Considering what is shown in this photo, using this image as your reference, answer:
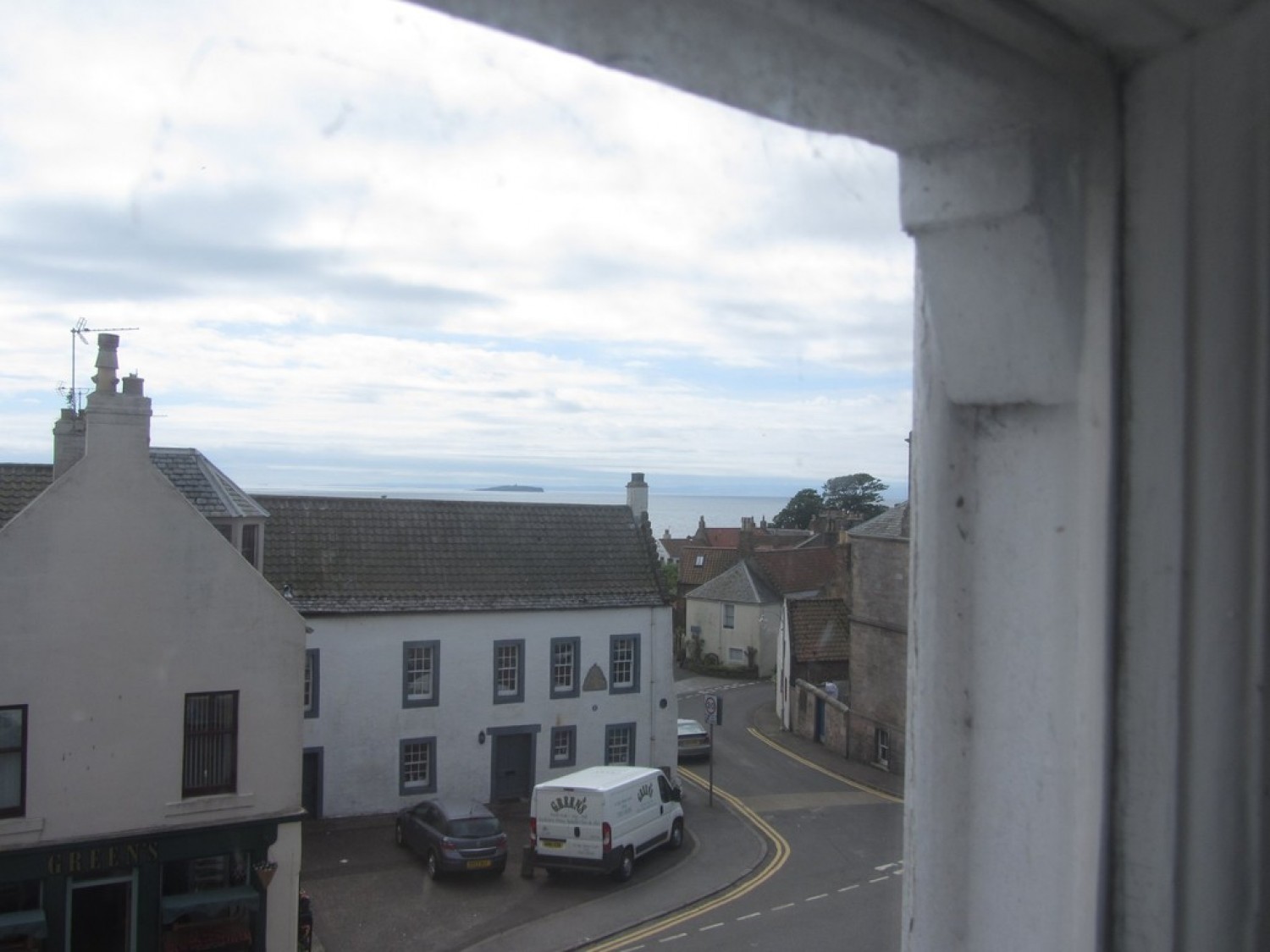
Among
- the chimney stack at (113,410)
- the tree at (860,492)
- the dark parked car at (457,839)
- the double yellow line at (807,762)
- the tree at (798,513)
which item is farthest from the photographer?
the tree at (798,513)

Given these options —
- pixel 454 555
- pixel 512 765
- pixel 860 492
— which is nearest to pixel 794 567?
pixel 512 765

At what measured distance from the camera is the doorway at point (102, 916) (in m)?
6.36

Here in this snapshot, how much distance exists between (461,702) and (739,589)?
10.7 meters

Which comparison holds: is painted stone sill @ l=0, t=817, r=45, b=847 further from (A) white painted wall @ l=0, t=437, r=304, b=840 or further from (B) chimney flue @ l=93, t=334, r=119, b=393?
(B) chimney flue @ l=93, t=334, r=119, b=393

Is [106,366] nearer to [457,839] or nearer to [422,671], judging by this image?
[457,839]

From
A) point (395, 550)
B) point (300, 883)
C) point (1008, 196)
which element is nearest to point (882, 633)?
point (1008, 196)

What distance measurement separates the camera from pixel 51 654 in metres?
6.34

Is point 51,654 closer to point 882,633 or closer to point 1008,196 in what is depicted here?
point 882,633

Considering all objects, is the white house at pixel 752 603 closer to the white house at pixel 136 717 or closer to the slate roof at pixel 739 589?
the slate roof at pixel 739 589

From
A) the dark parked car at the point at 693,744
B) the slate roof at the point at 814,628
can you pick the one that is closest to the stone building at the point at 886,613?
the slate roof at the point at 814,628

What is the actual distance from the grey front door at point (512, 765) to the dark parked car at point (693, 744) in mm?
2865

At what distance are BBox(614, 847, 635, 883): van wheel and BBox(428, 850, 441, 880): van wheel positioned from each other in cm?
160

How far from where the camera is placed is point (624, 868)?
951cm

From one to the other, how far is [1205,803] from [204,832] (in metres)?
7.12
